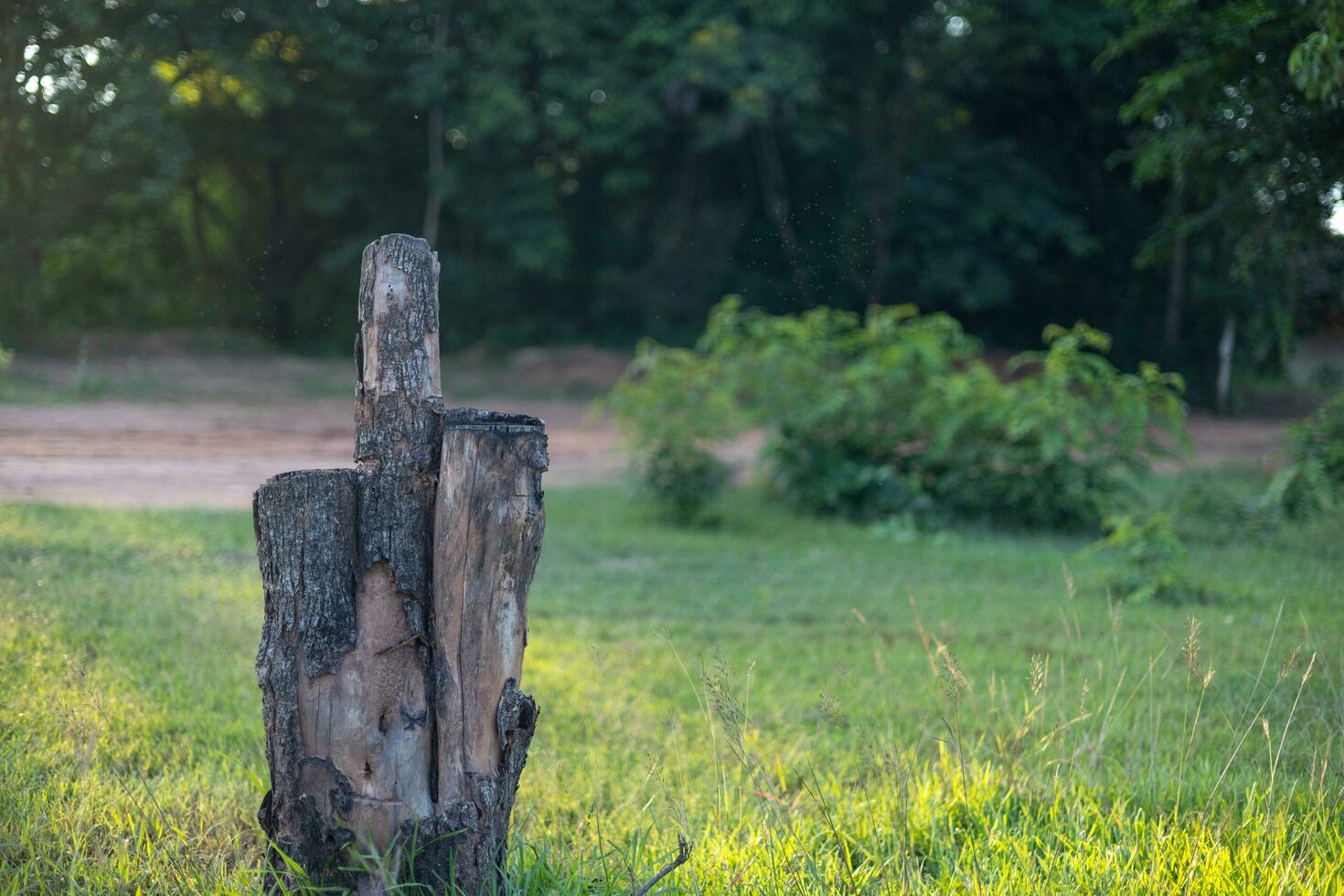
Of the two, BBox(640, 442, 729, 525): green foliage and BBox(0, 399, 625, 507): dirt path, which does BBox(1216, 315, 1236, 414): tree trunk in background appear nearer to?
BBox(0, 399, 625, 507): dirt path

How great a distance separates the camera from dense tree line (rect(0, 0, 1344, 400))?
61.8 ft

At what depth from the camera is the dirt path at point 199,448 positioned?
864 cm

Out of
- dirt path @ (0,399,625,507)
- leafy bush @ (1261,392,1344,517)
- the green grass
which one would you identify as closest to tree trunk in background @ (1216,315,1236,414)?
dirt path @ (0,399,625,507)

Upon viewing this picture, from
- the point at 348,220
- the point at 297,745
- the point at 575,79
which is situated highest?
the point at 575,79

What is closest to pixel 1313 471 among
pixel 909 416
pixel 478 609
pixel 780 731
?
pixel 909 416

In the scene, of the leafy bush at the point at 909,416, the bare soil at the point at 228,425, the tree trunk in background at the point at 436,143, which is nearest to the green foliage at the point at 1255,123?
the leafy bush at the point at 909,416

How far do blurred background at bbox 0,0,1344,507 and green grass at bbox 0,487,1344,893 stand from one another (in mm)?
11780

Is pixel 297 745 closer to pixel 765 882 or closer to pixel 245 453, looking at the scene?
pixel 765 882

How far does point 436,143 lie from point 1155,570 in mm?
18409

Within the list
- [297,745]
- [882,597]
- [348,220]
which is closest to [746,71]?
[348,220]

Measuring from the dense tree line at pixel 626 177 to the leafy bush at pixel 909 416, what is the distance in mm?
9523

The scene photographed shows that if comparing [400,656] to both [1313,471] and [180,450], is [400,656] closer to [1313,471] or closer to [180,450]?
[1313,471]

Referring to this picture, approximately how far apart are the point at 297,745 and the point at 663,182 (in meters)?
21.8

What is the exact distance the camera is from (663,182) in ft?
75.8
